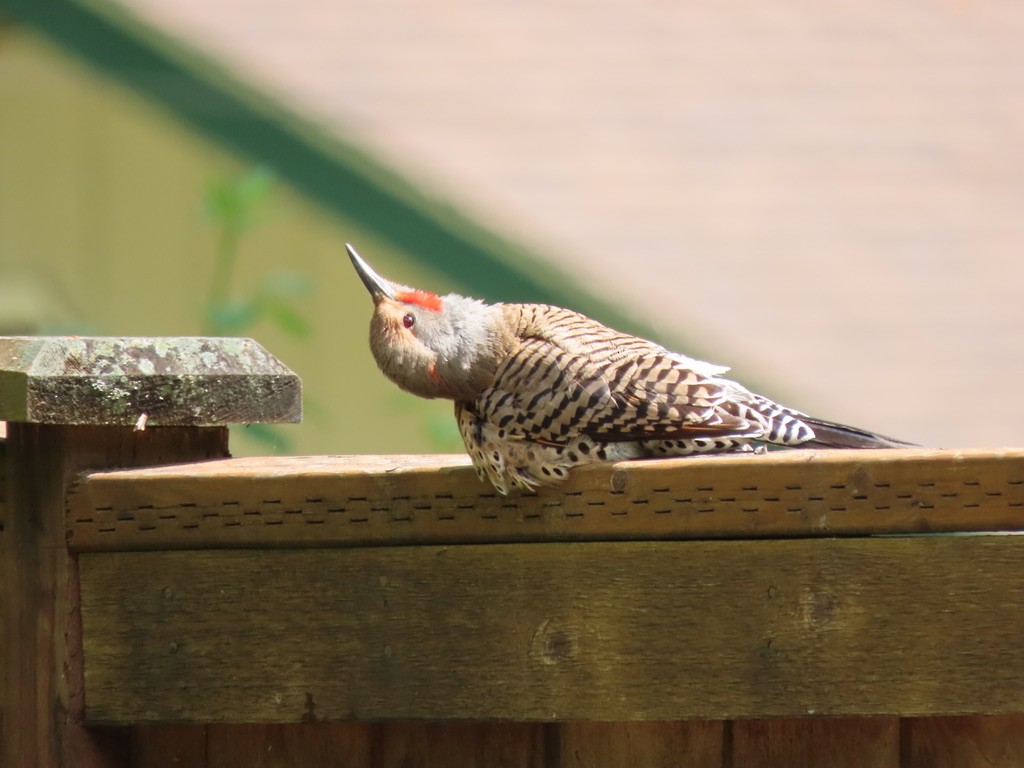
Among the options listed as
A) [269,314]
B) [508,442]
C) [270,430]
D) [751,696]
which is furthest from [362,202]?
[751,696]

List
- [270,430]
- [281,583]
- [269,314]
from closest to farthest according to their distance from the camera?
[281,583], [270,430], [269,314]

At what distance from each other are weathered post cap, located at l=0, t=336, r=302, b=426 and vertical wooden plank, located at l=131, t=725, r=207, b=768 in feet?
1.37

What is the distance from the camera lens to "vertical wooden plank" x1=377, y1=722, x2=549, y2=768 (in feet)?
6.00

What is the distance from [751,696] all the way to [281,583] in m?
0.61

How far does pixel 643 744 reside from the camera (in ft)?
5.87

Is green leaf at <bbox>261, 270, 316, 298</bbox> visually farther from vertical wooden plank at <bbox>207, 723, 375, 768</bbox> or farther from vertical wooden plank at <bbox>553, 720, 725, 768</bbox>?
vertical wooden plank at <bbox>553, 720, 725, 768</bbox>

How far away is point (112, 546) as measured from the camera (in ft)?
6.18

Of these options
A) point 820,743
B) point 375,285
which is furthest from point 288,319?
point 820,743

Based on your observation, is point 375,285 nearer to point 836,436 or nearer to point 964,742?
point 836,436

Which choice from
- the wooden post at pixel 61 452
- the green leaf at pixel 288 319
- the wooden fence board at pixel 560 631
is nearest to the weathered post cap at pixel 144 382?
the wooden post at pixel 61 452

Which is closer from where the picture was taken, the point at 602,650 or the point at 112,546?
the point at 602,650

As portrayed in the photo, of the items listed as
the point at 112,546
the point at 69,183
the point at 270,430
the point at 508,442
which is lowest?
the point at 270,430

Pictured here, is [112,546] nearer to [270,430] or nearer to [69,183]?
[270,430]

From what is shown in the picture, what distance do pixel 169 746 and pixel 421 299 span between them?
2.70 ft
